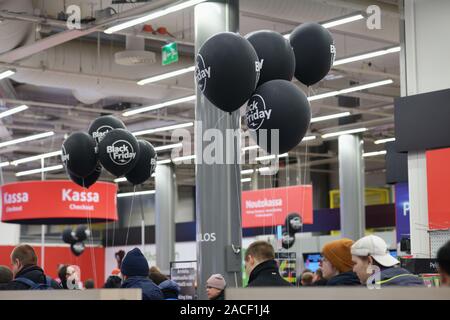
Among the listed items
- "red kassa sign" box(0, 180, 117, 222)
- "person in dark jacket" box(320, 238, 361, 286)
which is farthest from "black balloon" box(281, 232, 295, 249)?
"person in dark jacket" box(320, 238, 361, 286)

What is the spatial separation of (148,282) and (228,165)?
308cm

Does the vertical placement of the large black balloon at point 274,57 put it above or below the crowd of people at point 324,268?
above

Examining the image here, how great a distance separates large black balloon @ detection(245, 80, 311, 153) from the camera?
572 cm

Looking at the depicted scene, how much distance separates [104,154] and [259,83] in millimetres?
2388

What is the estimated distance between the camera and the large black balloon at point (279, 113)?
5.72 metres

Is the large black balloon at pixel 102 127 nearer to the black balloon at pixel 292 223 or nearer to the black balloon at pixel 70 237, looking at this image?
the black balloon at pixel 292 223

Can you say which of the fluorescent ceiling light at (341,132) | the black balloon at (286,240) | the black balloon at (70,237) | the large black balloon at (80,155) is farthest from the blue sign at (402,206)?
the black balloon at (70,237)

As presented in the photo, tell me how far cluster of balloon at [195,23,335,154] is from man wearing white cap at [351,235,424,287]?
6.85 ft

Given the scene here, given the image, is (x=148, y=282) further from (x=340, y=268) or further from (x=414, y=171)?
(x=414, y=171)

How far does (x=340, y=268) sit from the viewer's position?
165 inches

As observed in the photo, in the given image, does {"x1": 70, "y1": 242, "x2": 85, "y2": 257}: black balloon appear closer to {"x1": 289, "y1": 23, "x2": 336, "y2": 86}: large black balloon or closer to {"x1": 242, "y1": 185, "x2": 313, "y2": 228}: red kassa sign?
{"x1": 242, "y1": 185, "x2": 313, "y2": 228}: red kassa sign

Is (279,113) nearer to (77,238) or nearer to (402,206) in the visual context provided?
(402,206)

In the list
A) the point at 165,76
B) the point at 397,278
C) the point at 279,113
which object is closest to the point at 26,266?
the point at 279,113

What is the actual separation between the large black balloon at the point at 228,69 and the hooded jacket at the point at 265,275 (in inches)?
70.9
